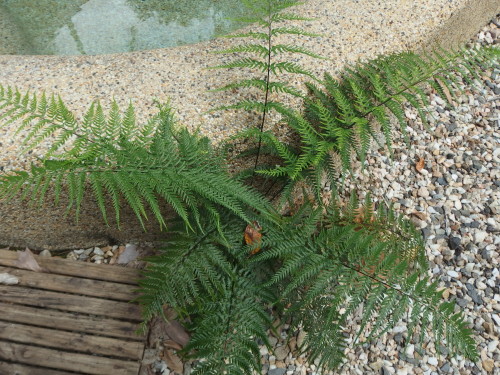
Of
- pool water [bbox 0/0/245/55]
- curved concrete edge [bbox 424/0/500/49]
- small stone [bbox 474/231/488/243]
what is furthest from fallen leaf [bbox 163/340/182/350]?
curved concrete edge [bbox 424/0/500/49]

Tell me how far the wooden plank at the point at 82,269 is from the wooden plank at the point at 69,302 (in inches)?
4.2

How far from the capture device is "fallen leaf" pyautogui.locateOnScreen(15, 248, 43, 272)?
2172 millimetres

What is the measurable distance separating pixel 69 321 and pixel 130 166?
0.76 m

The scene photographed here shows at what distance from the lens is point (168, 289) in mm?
1840

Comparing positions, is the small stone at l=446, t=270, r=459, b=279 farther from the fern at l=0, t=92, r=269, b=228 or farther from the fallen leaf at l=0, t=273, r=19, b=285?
the fallen leaf at l=0, t=273, r=19, b=285

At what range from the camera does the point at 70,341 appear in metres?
1.99

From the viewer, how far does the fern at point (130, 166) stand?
1681 millimetres

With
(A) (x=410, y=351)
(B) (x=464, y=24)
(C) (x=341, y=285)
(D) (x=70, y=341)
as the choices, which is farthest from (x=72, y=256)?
(B) (x=464, y=24)

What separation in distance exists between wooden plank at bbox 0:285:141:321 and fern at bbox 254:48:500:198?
839 mm

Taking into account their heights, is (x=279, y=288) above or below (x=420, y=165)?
below

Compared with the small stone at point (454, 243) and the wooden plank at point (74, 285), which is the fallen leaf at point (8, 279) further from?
the small stone at point (454, 243)

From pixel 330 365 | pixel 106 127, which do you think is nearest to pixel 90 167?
pixel 106 127

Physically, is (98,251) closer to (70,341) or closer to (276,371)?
(70,341)

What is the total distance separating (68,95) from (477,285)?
2199 mm
